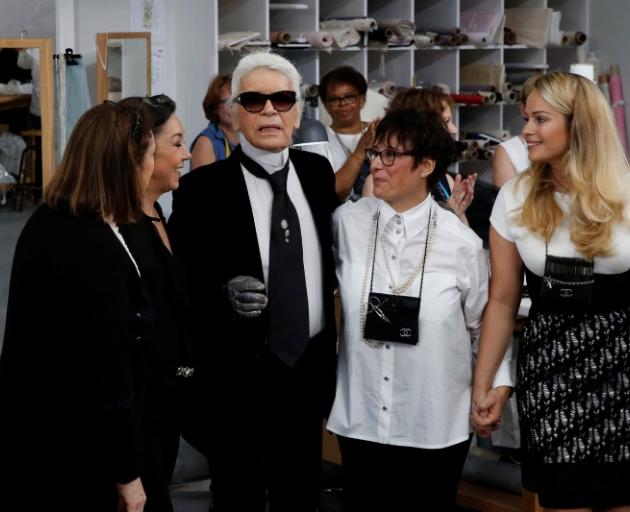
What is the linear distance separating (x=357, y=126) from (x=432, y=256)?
6.23ft

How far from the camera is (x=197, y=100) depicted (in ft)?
17.0

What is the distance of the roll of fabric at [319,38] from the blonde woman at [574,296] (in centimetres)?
329

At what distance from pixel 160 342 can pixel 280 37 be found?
3.46m

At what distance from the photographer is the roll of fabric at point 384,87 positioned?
5938 mm

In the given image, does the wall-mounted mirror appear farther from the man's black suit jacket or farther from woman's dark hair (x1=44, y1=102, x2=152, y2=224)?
woman's dark hair (x1=44, y1=102, x2=152, y2=224)

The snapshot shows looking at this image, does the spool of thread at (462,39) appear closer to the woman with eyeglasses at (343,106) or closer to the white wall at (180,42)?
the white wall at (180,42)

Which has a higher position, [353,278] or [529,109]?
[529,109]

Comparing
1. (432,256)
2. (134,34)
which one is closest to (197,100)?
(134,34)

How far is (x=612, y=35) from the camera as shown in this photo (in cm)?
713

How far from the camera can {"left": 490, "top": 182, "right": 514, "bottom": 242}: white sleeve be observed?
8.00 feet

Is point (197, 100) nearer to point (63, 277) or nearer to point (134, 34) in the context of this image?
point (134, 34)

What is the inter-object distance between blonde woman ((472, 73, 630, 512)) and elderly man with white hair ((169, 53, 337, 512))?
47cm

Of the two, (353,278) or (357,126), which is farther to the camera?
(357,126)

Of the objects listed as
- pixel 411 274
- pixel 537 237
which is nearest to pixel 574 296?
pixel 537 237
